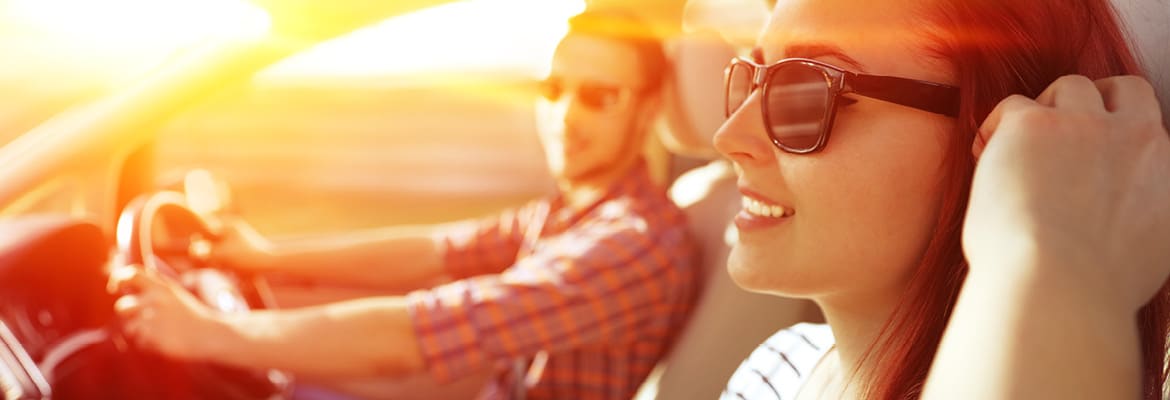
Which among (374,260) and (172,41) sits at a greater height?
(172,41)

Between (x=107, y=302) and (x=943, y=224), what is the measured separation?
4.17 ft

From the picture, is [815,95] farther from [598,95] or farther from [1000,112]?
[598,95]

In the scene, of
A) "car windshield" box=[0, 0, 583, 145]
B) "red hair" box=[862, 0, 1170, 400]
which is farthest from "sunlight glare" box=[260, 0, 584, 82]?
"red hair" box=[862, 0, 1170, 400]

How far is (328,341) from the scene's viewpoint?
1724mm

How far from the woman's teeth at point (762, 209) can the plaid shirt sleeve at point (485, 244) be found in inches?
53.2

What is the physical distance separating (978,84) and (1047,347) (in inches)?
12.6

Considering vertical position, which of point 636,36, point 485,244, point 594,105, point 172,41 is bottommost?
point 485,244

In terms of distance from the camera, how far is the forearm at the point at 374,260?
2.51 meters

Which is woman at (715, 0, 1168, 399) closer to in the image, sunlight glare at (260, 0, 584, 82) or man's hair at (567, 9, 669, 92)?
sunlight glare at (260, 0, 584, 82)

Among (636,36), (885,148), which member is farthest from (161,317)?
(885,148)

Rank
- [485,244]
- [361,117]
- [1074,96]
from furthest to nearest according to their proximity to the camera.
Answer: [361,117] → [485,244] → [1074,96]

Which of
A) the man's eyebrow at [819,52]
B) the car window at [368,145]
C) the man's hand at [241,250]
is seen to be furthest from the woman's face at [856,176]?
the car window at [368,145]

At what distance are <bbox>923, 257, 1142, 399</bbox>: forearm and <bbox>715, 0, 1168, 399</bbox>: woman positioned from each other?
0.23 meters

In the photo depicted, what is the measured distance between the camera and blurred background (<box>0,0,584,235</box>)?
2.55 metres
